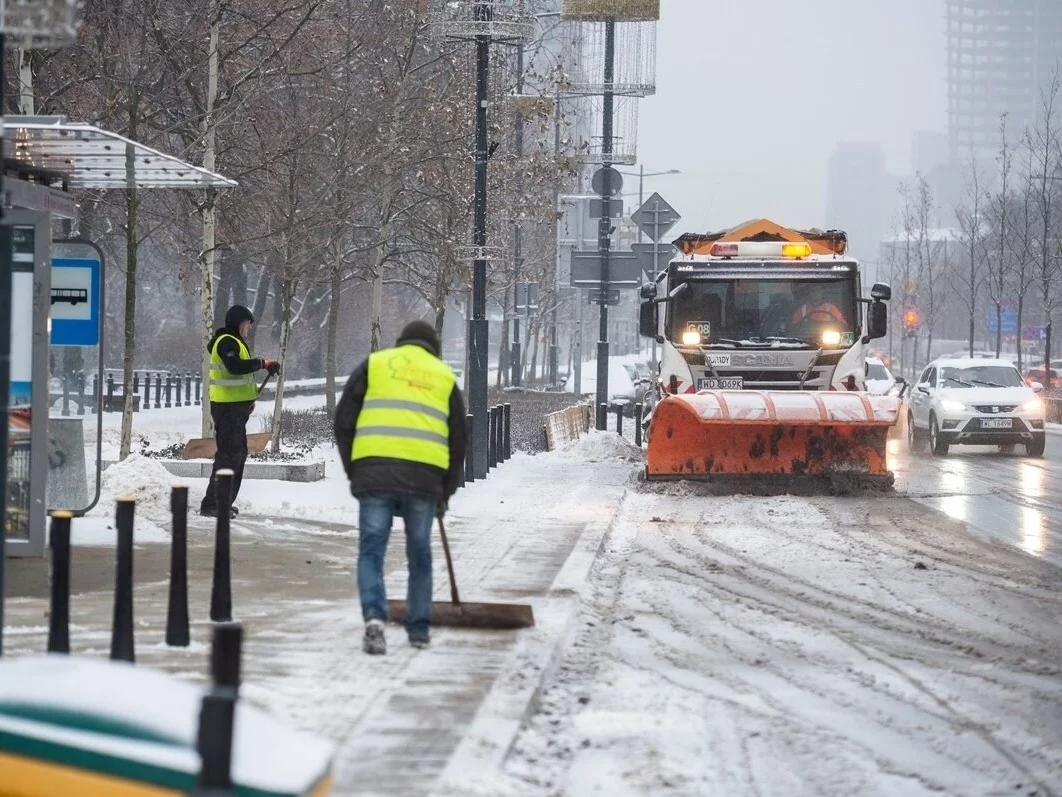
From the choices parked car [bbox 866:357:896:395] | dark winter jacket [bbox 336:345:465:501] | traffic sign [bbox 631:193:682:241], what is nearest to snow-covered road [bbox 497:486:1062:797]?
dark winter jacket [bbox 336:345:465:501]

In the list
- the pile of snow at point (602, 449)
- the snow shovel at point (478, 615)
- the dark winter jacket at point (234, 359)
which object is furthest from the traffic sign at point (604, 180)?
the snow shovel at point (478, 615)

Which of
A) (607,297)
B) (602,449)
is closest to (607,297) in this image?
(607,297)

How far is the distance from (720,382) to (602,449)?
5124mm

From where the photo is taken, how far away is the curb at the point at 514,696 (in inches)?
240

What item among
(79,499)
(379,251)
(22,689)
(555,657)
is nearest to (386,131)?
(379,251)

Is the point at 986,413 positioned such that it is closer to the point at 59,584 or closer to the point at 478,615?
the point at 478,615

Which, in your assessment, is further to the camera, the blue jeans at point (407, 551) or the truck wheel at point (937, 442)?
the truck wheel at point (937, 442)

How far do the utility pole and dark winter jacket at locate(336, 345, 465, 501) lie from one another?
20384 mm

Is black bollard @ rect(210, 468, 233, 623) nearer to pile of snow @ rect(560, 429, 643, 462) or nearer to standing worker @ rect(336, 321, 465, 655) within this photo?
standing worker @ rect(336, 321, 465, 655)

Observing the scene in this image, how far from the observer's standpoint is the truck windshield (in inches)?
846

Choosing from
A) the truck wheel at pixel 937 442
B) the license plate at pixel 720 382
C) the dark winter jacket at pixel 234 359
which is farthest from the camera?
the truck wheel at pixel 937 442

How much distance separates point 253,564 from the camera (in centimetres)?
1206

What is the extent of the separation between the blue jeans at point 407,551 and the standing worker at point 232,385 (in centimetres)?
539

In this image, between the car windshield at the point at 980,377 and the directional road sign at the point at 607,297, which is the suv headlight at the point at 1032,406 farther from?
the directional road sign at the point at 607,297
